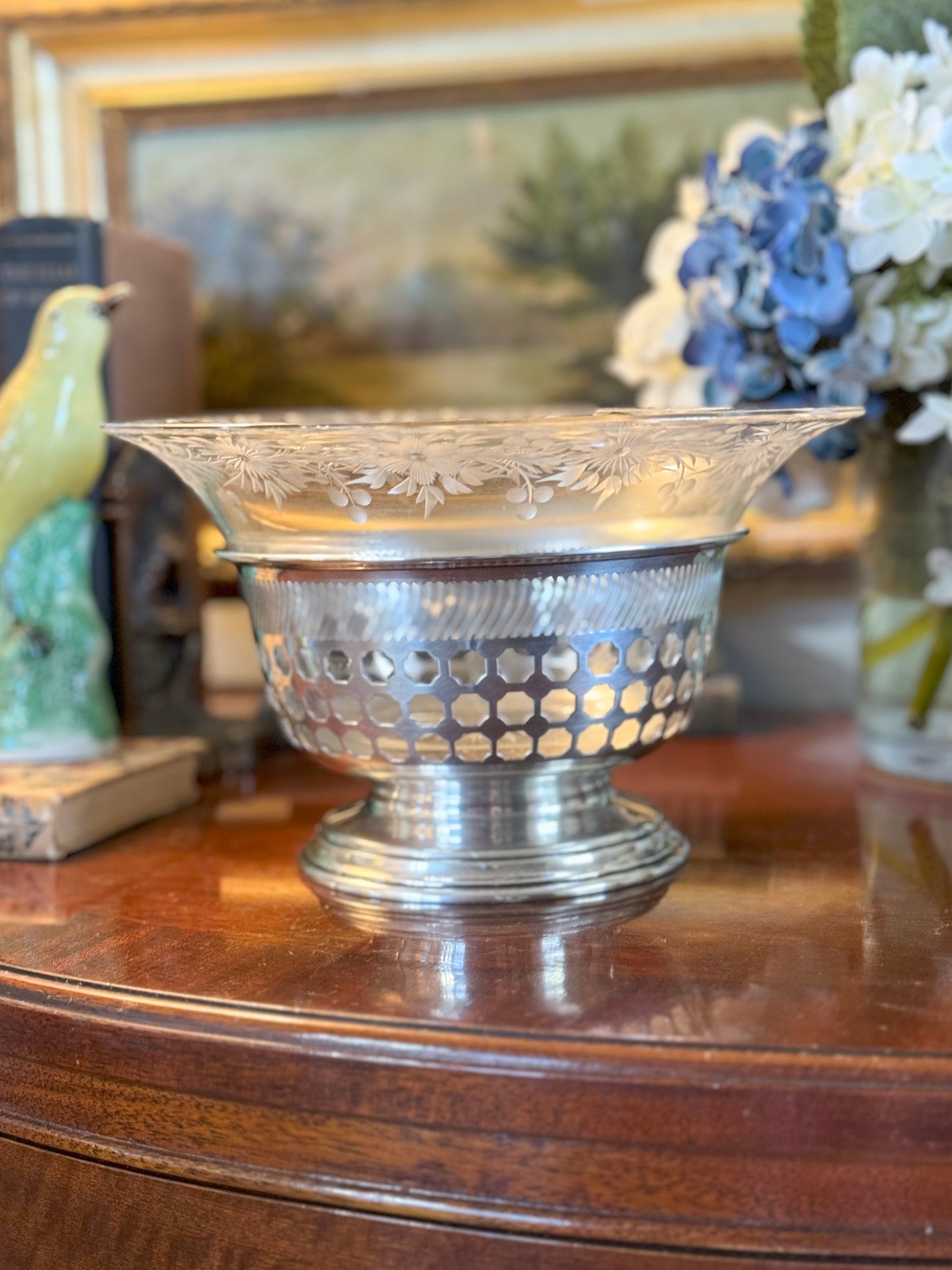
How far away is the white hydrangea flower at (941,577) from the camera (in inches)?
27.2

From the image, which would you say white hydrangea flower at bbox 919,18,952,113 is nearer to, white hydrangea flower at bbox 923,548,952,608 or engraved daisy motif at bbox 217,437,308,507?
white hydrangea flower at bbox 923,548,952,608

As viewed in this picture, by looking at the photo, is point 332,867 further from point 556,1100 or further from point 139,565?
point 139,565

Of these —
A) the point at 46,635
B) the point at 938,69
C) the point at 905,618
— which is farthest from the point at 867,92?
the point at 46,635

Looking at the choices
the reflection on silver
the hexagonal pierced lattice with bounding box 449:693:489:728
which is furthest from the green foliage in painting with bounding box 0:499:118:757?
the hexagonal pierced lattice with bounding box 449:693:489:728

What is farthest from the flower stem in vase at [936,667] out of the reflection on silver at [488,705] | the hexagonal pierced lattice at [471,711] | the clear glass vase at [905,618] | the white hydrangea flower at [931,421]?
the hexagonal pierced lattice at [471,711]

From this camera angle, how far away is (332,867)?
0.57 metres

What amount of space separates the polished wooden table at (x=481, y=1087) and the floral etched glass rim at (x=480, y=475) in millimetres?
148

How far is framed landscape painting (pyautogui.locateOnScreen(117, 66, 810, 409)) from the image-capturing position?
2.95 ft

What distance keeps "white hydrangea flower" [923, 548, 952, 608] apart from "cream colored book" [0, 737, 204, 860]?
0.40m

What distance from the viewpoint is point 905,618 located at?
75 cm

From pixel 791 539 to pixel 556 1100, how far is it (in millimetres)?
592

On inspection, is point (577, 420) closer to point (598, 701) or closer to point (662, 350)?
point (598, 701)

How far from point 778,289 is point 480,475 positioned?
243 mm

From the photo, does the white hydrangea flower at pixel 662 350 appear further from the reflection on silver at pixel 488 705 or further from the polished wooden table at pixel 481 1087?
the polished wooden table at pixel 481 1087
